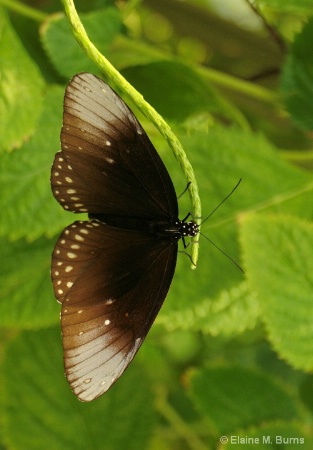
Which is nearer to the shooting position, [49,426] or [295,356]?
[295,356]

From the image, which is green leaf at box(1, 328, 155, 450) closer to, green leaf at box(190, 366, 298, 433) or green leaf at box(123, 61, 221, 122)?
green leaf at box(190, 366, 298, 433)

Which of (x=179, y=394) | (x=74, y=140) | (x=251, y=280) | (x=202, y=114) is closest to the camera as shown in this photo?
(x=74, y=140)

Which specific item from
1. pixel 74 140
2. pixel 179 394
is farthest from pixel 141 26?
pixel 74 140

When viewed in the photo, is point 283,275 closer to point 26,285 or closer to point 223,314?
point 223,314

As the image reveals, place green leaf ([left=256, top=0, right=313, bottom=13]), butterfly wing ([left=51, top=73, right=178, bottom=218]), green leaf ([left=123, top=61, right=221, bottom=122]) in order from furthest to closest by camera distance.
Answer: green leaf ([left=123, top=61, right=221, bottom=122]) < green leaf ([left=256, top=0, right=313, bottom=13]) < butterfly wing ([left=51, top=73, right=178, bottom=218])

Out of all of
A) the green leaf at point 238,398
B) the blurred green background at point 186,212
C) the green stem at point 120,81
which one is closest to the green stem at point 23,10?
the blurred green background at point 186,212

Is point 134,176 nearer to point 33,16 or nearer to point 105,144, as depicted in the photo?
point 105,144

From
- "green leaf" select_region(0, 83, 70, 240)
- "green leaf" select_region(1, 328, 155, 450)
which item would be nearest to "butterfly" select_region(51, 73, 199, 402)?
"green leaf" select_region(0, 83, 70, 240)
